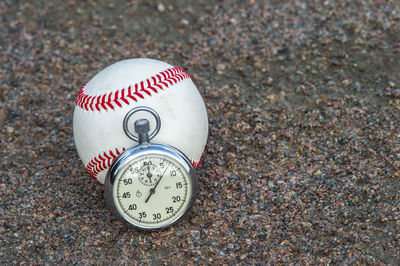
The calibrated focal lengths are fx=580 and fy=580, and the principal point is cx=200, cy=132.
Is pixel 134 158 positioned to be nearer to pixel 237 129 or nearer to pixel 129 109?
pixel 129 109

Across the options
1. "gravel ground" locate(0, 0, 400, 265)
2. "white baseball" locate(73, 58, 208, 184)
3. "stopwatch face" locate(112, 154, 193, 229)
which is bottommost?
"gravel ground" locate(0, 0, 400, 265)

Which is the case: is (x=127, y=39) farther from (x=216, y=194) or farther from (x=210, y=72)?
(x=216, y=194)

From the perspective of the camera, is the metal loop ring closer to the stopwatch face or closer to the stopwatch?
the stopwatch

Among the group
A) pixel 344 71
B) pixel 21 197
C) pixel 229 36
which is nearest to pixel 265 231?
pixel 21 197

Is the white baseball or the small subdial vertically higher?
the white baseball

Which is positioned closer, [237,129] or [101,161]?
[101,161]

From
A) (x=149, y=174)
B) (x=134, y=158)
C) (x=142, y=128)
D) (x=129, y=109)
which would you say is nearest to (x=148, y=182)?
(x=149, y=174)

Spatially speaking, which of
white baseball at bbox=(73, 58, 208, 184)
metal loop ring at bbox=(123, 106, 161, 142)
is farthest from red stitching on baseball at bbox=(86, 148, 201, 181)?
metal loop ring at bbox=(123, 106, 161, 142)
